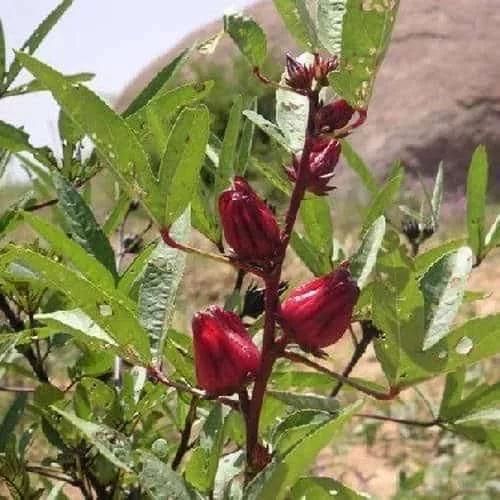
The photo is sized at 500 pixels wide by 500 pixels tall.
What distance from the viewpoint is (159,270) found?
736 millimetres

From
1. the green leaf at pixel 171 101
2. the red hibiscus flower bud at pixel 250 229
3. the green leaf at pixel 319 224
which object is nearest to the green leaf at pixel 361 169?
the green leaf at pixel 319 224

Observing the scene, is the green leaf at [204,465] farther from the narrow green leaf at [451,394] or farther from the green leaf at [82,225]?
the narrow green leaf at [451,394]

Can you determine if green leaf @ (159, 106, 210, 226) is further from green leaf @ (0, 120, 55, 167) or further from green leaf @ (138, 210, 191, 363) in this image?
green leaf @ (0, 120, 55, 167)

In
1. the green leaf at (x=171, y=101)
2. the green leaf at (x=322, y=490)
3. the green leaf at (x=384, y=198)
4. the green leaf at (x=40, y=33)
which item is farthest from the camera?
the green leaf at (x=40, y=33)

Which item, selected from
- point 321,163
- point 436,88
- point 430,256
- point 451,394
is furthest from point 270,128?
point 436,88

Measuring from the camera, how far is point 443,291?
70cm

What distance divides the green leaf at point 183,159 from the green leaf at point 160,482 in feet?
0.45

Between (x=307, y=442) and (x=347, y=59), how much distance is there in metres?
0.20

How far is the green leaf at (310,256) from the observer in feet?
3.18

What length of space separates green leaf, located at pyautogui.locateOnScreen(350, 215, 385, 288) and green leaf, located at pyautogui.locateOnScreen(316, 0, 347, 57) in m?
0.11

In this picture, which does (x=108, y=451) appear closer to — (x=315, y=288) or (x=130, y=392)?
(x=315, y=288)

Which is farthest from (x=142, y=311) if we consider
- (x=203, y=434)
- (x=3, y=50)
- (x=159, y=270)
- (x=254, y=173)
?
(x=254, y=173)

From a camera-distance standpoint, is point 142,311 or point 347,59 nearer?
point 347,59

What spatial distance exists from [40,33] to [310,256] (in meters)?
0.37
